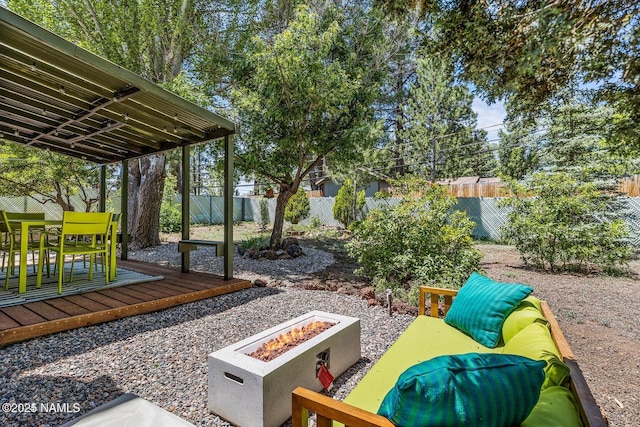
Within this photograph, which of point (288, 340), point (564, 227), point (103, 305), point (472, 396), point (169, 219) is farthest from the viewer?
point (169, 219)

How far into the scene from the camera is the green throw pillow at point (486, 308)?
2229mm

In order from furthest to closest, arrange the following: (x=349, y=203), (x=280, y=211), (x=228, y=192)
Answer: (x=349, y=203) → (x=280, y=211) → (x=228, y=192)

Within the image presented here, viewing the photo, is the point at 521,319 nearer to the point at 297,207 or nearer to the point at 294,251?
the point at 294,251

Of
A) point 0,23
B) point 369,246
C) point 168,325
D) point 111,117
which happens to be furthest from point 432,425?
point 111,117

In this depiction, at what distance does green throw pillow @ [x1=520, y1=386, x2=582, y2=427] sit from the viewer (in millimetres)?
1092

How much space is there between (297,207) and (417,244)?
10980 millimetres

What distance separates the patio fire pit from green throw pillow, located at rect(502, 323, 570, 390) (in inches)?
46.6

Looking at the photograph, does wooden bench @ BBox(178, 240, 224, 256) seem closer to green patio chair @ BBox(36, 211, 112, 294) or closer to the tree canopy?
green patio chair @ BBox(36, 211, 112, 294)

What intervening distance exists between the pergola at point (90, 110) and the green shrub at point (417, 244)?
2.33 metres

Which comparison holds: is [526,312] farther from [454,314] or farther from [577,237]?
[577,237]

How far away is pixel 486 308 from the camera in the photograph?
231 cm

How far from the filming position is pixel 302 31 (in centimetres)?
697

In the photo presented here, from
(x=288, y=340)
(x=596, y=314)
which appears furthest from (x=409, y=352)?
(x=596, y=314)

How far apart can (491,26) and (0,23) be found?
3.99m
